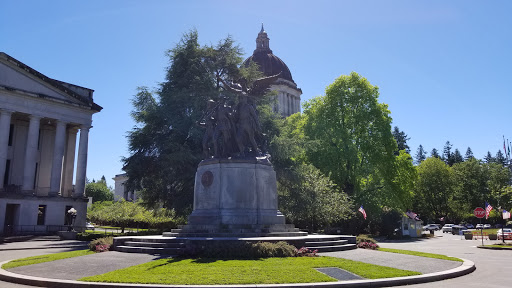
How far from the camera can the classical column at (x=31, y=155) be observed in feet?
136

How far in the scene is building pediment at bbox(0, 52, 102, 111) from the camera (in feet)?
136

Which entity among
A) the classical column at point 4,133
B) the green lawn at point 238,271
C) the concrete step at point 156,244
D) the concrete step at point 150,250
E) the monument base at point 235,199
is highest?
the classical column at point 4,133

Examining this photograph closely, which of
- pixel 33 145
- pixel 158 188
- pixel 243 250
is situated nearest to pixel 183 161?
pixel 158 188

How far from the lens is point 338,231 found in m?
38.5

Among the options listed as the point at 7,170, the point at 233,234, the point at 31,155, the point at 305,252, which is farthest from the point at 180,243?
the point at 7,170

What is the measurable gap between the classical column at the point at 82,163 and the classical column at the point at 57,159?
1.82m

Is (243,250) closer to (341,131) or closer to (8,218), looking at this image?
(341,131)

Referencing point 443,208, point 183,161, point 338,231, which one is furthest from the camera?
point 443,208

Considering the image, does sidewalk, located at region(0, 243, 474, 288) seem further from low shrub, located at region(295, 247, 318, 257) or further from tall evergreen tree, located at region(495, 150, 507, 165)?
tall evergreen tree, located at region(495, 150, 507, 165)

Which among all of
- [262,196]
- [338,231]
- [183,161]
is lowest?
[338,231]

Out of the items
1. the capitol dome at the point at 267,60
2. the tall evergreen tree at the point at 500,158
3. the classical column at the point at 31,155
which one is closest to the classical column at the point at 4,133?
the classical column at the point at 31,155

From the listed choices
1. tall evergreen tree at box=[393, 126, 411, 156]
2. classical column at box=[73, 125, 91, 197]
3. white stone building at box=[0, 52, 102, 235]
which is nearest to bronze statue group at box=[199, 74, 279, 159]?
white stone building at box=[0, 52, 102, 235]

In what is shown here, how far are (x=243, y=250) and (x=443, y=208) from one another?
2759 inches

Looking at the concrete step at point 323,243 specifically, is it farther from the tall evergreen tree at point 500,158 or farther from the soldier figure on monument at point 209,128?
the tall evergreen tree at point 500,158
